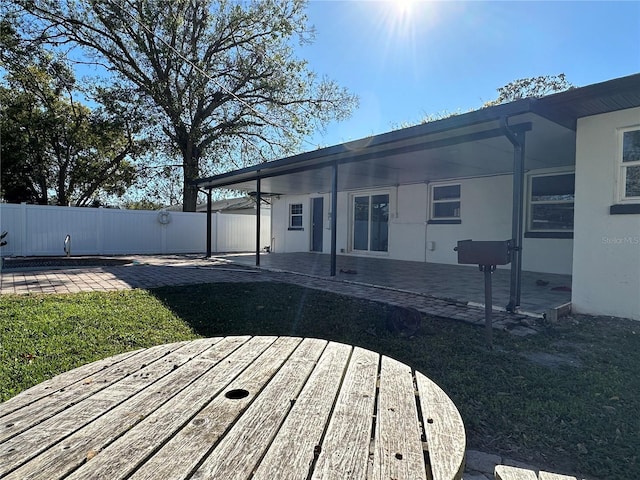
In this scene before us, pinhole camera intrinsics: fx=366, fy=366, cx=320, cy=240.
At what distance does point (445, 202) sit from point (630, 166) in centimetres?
583

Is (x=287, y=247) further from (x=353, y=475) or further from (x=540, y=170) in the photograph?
(x=353, y=475)

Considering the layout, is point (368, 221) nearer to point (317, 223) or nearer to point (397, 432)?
point (317, 223)

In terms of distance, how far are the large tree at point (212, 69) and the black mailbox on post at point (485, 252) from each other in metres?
14.1

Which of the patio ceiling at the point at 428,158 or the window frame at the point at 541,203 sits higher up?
the patio ceiling at the point at 428,158

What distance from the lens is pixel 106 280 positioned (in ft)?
22.8

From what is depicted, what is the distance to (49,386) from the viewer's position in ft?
4.63

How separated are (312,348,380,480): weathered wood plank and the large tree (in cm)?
1561

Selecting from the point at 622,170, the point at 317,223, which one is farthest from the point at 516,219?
the point at 317,223

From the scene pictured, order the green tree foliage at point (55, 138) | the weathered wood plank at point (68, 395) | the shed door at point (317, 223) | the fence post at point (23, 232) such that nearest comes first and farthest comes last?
the weathered wood plank at point (68, 395) → the fence post at point (23, 232) → the shed door at point (317, 223) → the green tree foliage at point (55, 138)

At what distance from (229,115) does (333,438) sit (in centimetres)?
1771

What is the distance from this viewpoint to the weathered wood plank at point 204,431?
93cm

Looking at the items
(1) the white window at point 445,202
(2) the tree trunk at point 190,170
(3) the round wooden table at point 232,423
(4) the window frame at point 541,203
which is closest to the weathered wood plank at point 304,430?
(3) the round wooden table at point 232,423

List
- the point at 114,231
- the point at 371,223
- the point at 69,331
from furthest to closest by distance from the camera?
the point at 114,231 < the point at 371,223 < the point at 69,331

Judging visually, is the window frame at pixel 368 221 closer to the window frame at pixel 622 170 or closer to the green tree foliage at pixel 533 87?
the window frame at pixel 622 170
